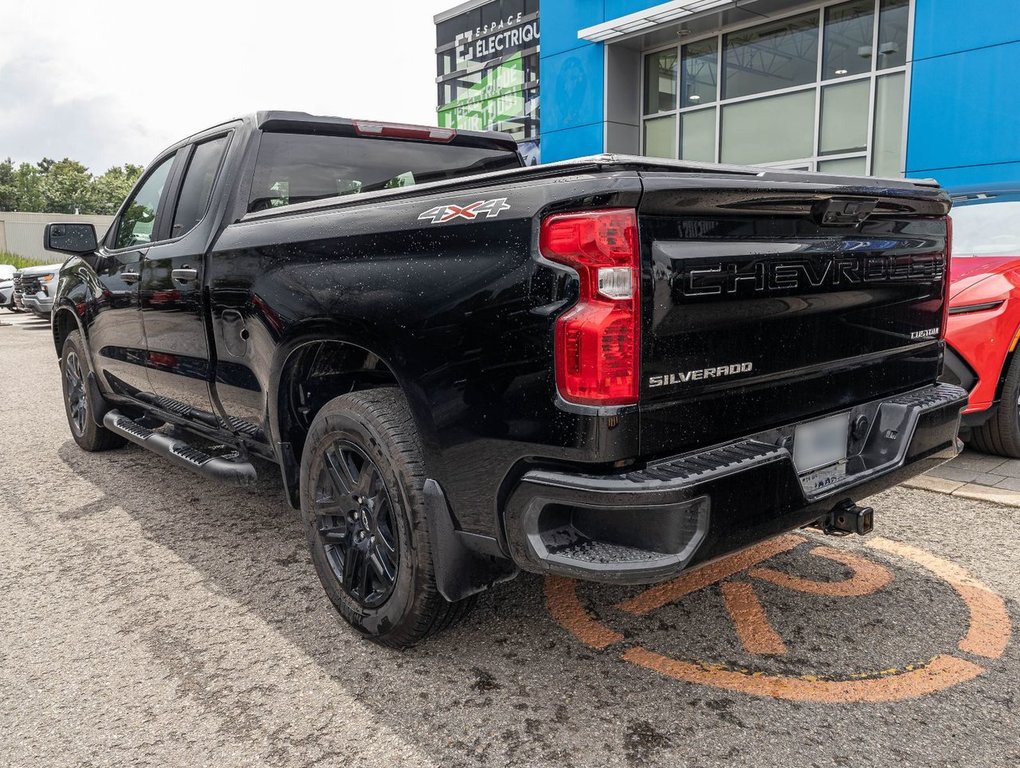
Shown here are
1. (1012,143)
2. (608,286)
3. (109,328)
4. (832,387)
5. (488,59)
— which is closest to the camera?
(608,286)

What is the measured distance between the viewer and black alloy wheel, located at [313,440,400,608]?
274 centimetres

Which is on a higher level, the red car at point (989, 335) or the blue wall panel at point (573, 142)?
the blue wall panel at point (573, 142)

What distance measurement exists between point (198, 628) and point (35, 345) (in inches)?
488

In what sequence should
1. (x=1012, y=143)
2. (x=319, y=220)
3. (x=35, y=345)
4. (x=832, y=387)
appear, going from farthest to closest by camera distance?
(x=35, y=345), (x=1012, y=143), (x=319, y=220), (x=832, y=387)

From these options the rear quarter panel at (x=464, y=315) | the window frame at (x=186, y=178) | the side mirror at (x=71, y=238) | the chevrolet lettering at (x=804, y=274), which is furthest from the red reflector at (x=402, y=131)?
the chevrolet lettering at (x=804, y=274)

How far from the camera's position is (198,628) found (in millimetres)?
3051

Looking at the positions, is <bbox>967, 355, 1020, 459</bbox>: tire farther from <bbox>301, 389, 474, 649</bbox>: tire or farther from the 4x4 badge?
the 4x4 badge

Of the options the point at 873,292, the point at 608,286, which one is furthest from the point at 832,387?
the point at 608,286

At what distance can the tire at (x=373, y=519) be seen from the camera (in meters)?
2.55

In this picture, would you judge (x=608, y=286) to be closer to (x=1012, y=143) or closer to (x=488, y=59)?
(x=1012, y=143)

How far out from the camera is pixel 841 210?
8.27 ft

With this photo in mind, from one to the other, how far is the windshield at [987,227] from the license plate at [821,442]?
9.61 feet

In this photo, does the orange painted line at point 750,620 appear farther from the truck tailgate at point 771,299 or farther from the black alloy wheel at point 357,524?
the black alloy wheel at point 357,524

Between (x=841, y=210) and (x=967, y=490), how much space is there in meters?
2.61
